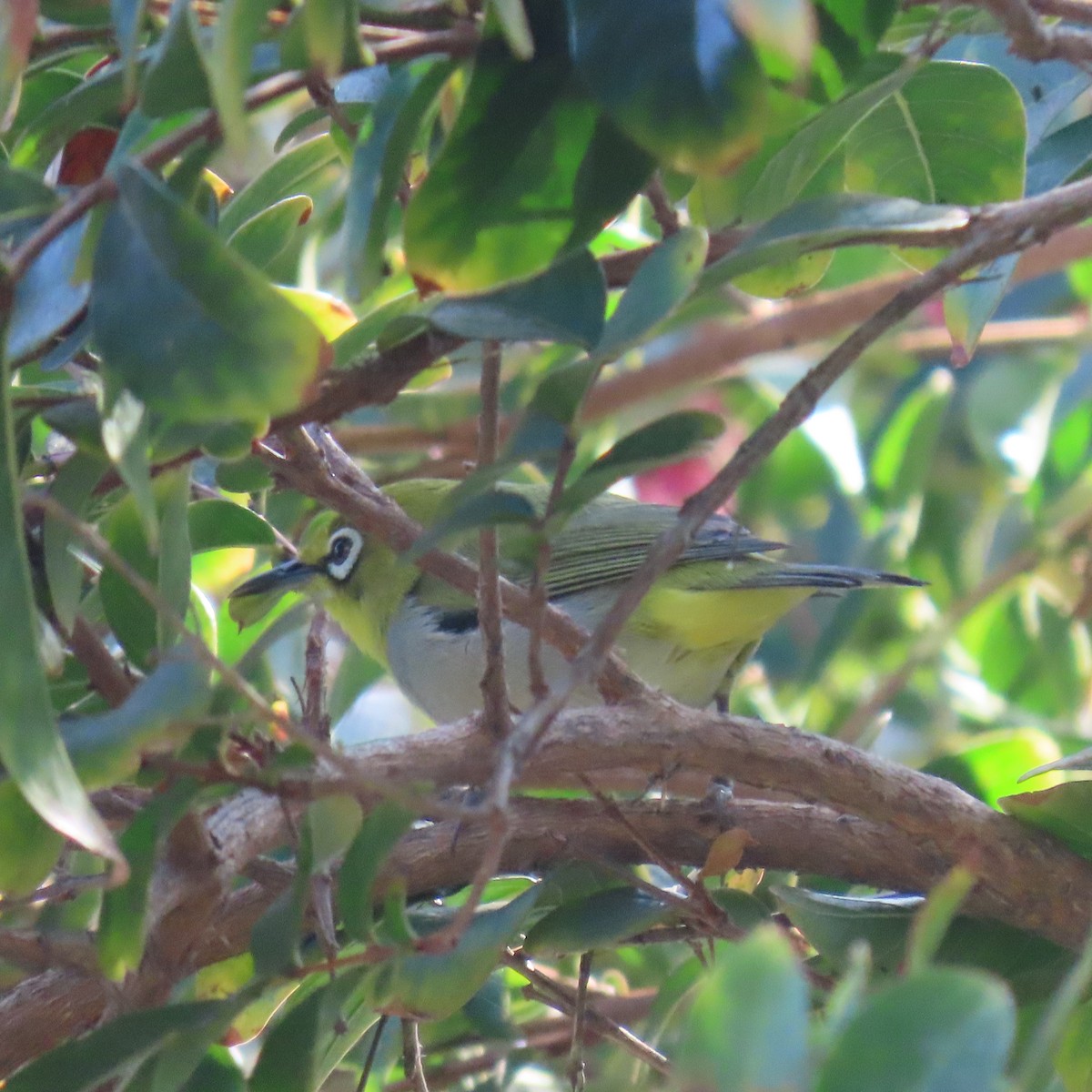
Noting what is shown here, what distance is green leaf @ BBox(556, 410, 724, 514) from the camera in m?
1.24

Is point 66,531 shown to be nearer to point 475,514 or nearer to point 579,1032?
point 475,514

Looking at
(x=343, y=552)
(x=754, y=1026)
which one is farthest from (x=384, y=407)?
(x=343, y=552)

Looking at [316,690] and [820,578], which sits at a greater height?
[316,690]

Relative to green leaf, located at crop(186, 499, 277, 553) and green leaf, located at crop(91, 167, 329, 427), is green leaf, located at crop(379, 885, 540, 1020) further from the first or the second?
green leaf, located at crop(186, 499, 277, 553)

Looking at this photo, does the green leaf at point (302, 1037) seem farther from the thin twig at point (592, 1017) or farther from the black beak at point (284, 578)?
the black beak at point (284, 578)

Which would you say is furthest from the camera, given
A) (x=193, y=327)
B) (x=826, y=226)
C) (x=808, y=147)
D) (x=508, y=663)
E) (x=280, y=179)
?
(x=508, y=663)

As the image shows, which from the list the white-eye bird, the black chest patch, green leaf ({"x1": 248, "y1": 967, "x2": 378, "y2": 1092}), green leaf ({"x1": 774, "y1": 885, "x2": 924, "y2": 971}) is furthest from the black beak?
green leaf ({"x1": 248, "y1": 967, "x2": 378, "y2": 1092})

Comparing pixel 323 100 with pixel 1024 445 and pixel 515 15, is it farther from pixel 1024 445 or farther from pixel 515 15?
pixel 1024 445

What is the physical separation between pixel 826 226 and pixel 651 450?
0.87 ft

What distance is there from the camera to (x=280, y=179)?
189 cm

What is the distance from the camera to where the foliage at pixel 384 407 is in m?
1.06

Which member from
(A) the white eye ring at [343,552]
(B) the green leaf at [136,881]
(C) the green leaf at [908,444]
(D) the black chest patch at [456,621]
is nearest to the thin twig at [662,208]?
(B) the green leaf at [136,881]

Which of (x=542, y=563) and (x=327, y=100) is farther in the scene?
(x=327, y=100)

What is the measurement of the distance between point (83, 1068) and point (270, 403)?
0.61 m
